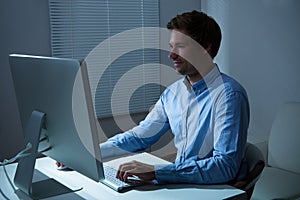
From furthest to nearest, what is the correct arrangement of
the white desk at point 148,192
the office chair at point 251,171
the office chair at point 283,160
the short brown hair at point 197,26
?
the office chair at point 283,160 < the short brown hair at point 197,26 < the office chair at point 251,171 < the white desk at point 148,192

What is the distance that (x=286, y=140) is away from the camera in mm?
2604

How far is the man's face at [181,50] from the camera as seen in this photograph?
1.68 metres

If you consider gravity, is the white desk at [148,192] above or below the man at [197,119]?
below

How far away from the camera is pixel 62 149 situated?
1263 mm

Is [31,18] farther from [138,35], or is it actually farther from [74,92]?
[74,92]

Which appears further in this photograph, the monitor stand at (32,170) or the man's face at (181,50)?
the man's face at (181,50)

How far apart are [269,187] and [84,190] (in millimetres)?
1437

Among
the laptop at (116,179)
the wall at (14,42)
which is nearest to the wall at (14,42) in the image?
the wall at (14,42)

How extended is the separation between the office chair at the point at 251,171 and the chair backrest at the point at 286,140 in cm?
112

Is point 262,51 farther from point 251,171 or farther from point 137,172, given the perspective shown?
point 137,172

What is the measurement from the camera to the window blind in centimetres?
292

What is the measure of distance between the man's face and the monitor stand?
26.6 inches

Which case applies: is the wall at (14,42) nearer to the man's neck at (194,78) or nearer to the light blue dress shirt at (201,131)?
the light blue dress shirt at (201,131)

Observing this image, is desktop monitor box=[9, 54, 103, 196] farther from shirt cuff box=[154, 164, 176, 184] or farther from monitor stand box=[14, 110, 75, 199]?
shirt cuff box=[154, 164, 176, 184]
